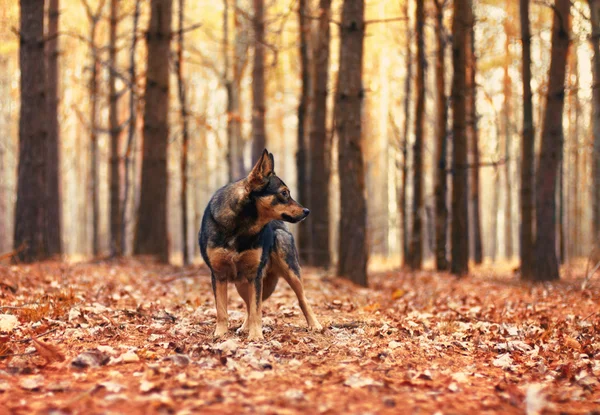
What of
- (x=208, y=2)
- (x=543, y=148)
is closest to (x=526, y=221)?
(x=543, y=148)

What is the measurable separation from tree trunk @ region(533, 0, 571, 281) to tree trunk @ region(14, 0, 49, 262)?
1080 cm

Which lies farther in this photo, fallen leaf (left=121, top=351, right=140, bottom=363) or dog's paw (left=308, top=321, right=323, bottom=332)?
dog's paw (left=308, top=321, right=323, bottom=332)

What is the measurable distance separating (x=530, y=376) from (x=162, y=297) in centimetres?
615

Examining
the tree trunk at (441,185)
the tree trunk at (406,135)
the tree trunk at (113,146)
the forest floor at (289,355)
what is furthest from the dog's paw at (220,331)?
the tree trunk at (406,135)

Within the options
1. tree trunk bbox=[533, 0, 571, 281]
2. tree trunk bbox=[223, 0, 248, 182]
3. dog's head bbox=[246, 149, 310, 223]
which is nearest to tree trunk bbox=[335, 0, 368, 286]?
tree trunk bbox=[533, 0, 571, 281]

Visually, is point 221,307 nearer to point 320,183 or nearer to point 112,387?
point 112,387

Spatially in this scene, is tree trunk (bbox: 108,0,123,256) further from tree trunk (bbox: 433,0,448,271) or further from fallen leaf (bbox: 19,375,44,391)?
fallen leaf (bbox: 19,375,44,391)

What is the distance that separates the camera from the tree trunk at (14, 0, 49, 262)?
12.9 meters

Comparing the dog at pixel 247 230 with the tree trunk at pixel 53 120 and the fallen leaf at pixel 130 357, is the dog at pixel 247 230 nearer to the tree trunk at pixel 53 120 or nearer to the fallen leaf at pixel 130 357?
the fallen leaf at pixel 130 357

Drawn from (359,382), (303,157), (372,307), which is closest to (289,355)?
(359,382)

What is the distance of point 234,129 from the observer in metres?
24.7

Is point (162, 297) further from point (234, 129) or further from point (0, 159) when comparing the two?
point (0, 159)

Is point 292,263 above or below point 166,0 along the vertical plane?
below

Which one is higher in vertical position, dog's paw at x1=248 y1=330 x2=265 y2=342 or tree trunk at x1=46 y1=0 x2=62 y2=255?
tree trunk at x1=46 y1=0 x2=62 y2=255
